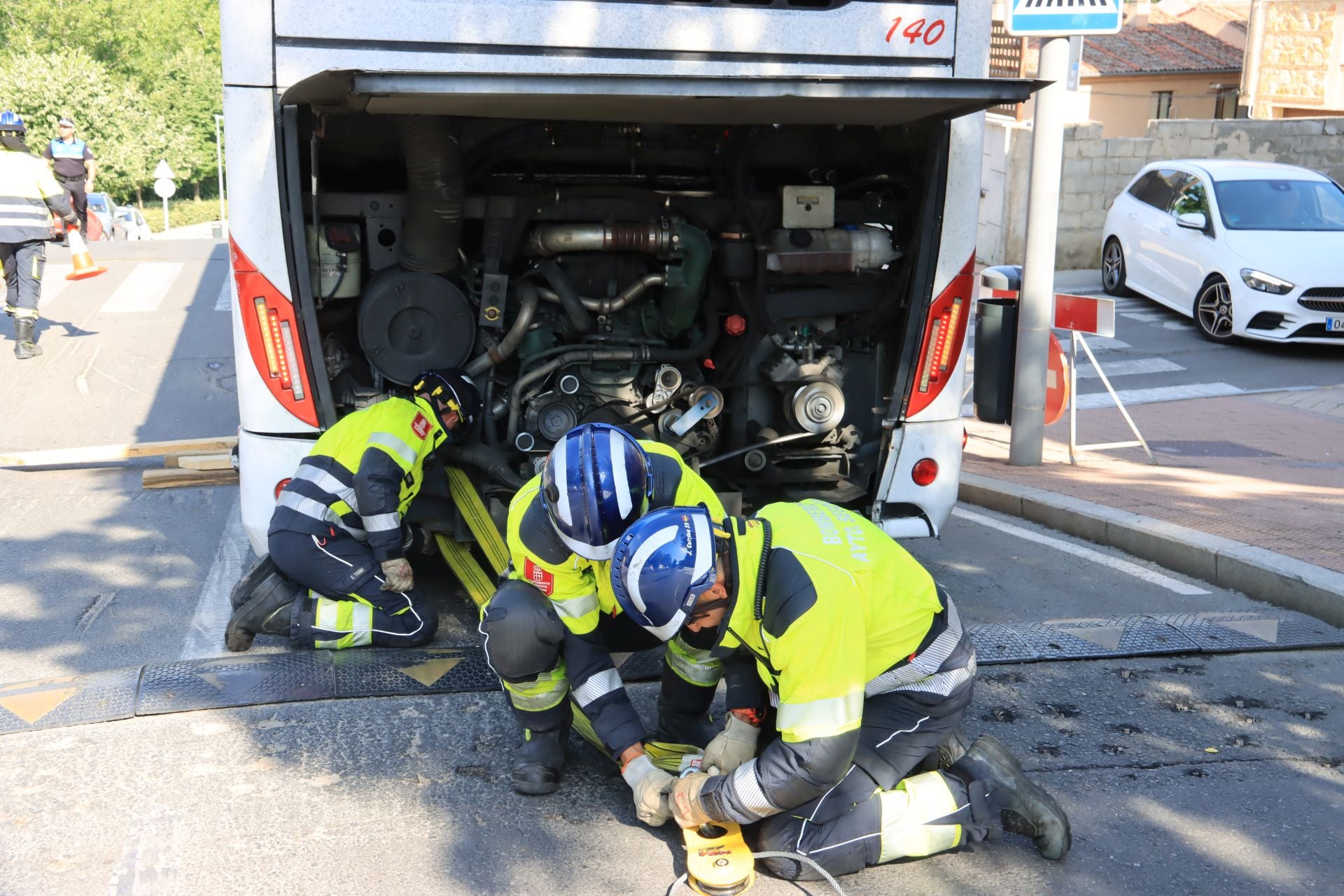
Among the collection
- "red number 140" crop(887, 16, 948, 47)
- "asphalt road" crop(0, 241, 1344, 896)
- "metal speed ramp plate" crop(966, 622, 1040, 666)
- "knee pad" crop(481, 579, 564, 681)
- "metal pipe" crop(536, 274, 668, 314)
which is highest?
"red number 140" crop(887, 16, 948, 47)

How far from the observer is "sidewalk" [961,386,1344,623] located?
5602mm

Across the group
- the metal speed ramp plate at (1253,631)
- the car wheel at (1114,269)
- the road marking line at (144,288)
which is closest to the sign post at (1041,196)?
the metal speed ramp plate at (1253,631)

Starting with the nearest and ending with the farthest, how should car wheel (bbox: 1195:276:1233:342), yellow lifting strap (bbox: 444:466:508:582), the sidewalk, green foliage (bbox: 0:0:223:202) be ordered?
yellow lifting strap (bbox: 444:466:508:582) < the sidewalk < car wheel (bbox: 1195:276:1233:342) < green foliage (bbox: 0:0:223:202)

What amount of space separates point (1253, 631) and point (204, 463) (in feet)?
18.5

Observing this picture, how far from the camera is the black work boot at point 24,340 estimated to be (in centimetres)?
1049

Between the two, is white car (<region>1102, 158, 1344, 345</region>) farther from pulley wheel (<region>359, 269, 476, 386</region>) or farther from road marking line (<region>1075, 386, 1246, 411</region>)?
pulley wheel (<region>359, 269, 476, 386</region>)

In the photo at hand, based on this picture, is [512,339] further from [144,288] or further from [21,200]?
[144,288]

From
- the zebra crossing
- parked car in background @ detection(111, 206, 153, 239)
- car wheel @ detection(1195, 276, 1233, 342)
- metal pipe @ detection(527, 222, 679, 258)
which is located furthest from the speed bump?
parked car in background @ detection(111, 206, 153, 239)

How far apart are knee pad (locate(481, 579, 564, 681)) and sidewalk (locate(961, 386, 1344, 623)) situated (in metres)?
3.31

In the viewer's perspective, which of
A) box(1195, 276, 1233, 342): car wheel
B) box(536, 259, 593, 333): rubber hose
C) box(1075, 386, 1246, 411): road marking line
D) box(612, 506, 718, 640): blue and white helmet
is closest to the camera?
box(612, 506, 718, 640): blue and white helmet

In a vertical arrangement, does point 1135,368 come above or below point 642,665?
above

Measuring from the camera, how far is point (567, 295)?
17.5 ft

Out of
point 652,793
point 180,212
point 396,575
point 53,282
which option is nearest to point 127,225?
point 53,282

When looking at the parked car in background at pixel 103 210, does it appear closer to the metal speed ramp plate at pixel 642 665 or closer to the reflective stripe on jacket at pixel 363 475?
the reflective stripe on jacket at pixel 363 475
